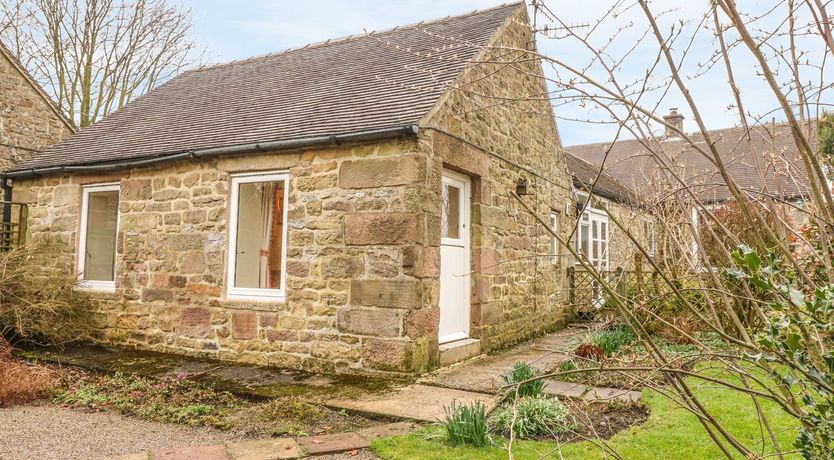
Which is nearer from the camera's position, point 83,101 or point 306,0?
point 306,0

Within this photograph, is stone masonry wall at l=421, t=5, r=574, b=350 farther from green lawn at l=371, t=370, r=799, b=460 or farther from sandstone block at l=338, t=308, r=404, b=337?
green lawn at l=371, t=370, r=799, b=460

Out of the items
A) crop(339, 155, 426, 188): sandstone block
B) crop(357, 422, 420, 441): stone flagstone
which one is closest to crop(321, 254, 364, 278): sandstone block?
crop(339, 155, 426, 188): sandstone block

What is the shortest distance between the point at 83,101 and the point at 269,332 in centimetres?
1402

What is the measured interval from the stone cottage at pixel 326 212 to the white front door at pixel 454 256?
0.10 feet

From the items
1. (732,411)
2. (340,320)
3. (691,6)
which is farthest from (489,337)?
(691,6)

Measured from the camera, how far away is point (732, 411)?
511 centimetres

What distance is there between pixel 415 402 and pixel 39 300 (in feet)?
20.5

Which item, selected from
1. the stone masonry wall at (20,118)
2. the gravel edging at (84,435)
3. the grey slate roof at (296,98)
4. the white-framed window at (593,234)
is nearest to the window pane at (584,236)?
the white-framed window at (593,234)

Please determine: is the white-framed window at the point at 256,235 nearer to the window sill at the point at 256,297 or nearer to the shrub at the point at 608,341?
the window sill at the point at 256,297

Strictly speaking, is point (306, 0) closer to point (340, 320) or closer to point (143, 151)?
point (143, 151)

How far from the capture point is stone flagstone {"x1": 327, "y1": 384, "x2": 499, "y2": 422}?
5047mm

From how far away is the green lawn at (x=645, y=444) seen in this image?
159 inches

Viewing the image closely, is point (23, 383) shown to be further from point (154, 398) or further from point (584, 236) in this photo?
point (584, 236)

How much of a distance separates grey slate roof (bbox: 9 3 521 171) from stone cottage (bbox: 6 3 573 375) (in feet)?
0.17
